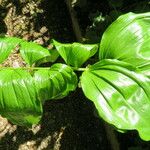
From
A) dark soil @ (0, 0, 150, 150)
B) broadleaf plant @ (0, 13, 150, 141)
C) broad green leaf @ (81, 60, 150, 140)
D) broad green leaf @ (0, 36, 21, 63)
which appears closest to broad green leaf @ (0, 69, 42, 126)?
broadleaf plant @ (0, 13, 150, 141)

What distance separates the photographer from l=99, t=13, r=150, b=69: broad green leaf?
1551 mm

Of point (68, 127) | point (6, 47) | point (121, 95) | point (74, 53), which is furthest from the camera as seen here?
point (68, 127)

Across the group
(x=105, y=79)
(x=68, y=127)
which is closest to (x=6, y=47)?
(x=105, y=79)

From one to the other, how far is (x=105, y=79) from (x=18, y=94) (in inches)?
14.2

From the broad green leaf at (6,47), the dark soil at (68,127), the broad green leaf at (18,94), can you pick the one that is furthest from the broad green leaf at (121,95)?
the dark soil at (68,127)

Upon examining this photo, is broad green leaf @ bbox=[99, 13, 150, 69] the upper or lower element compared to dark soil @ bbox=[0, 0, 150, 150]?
upper

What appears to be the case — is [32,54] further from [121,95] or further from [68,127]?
[68,127]

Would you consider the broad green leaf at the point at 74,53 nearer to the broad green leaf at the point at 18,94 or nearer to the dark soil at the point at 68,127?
the broad green leaf at the point at 18,94

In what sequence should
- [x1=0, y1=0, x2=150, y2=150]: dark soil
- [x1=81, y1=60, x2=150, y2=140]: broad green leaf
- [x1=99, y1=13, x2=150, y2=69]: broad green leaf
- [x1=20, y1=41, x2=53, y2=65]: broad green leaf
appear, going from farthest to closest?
1. [x1=0, y1=0, x2=150, y2=150]: dark soil
2. [x1=20, y1=41, x2=53, y2=65]: broad green leaf
3. [x1=99, y1=13, x2=150, y2=69]: broad green leaf
4. [x1=81, y1=60, x2=150, y2=140]: broad green leaf

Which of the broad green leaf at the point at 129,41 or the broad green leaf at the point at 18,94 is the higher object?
the broad green leaf at the point at 129,41

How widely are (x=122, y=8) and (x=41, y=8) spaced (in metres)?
0.86

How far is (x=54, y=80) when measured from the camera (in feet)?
5.11

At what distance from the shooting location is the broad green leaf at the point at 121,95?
1436 mm

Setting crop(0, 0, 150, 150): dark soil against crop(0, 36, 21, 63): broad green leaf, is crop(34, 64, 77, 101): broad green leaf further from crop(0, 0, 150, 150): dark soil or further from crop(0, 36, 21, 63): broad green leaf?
crop(0, 0, 150, 150): dark soil
